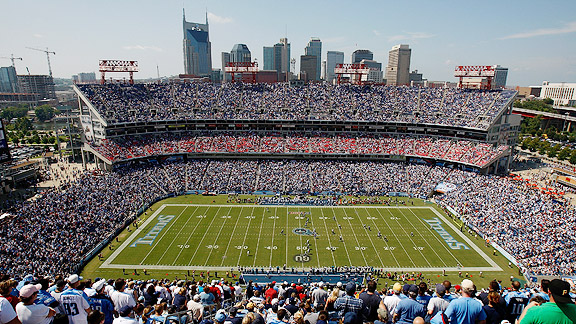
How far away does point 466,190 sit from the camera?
43.5 metres

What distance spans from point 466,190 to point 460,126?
→ 48.2ft

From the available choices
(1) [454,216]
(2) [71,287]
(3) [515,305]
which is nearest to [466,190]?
(1) [454,216]

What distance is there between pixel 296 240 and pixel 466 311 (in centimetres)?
2813

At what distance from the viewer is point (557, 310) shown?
451 centimetres

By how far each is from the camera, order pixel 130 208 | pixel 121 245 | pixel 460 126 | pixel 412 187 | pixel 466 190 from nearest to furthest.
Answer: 1. pixel 121 245
2. pixel 130 208
3. pixel 466 190
4. pixel 412 187
5. pixel 460 126

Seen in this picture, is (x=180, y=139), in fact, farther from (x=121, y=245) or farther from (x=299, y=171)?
(x=121, y=245)

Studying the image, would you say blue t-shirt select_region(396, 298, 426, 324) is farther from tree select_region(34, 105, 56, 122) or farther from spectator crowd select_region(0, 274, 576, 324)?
tree select_region(34, 105, 56, 122)

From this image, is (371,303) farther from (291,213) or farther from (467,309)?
(291,213)

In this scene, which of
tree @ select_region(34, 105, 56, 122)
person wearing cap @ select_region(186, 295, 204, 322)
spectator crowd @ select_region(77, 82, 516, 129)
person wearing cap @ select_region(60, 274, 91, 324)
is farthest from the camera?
tree @ select_region(34, 105, 56, 122)

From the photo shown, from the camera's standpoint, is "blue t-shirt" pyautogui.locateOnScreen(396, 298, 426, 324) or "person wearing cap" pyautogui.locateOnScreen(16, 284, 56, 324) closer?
"person wearing cap" pyautogui.locateOnScreen(16, 284, 56, 324)

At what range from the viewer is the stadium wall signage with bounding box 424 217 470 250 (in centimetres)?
3319

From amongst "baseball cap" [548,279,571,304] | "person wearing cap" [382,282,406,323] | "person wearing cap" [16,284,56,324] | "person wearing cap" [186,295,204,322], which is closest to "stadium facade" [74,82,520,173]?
"person wearing cap" [186,295,204,322]

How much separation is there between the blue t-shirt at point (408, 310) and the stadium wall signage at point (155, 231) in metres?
30.7

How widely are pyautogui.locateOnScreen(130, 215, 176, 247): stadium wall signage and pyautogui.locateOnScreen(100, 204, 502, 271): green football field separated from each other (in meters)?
0.10
